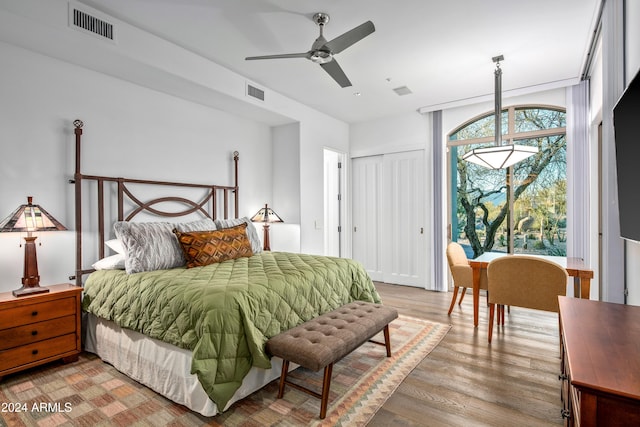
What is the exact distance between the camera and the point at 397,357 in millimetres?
2709

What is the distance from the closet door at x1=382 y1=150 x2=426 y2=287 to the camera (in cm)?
516

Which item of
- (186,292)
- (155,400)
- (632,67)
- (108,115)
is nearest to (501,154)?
(632,67)

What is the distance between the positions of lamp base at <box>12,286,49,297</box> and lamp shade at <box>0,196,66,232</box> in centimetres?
44

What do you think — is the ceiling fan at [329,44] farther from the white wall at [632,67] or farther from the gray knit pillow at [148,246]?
the gray knit pillow at [148,246]

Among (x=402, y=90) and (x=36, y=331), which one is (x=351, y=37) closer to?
(x=402, y=90)

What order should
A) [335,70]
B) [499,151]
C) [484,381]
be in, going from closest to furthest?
[484,381], [335,70], [499,151]

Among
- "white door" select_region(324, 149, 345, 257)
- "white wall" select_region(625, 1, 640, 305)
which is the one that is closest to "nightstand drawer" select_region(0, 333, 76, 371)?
"white door" select_region(324, 149, 345, 257)

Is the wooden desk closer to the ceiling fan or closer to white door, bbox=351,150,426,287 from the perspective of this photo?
white door, bbox=351,150,426,287

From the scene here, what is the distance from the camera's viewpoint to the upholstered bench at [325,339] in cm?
188

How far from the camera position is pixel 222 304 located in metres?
1.92

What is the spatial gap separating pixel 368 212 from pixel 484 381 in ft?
11.8

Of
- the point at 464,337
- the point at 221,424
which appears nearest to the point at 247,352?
the point at 221,424

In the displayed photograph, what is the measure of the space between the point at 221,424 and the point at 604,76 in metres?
3.24

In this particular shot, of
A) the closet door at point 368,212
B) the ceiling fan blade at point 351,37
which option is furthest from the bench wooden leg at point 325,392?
the closet door at point 368,212
